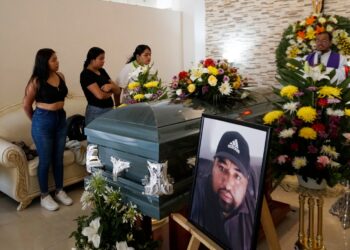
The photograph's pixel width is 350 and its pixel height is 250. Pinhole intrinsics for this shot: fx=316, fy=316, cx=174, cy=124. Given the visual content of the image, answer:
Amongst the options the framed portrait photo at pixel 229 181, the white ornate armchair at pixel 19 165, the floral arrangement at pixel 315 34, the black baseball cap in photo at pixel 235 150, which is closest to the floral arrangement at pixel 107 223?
the framed portrait photo at pixel 229 181

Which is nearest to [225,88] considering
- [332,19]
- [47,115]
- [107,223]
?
[107,223]

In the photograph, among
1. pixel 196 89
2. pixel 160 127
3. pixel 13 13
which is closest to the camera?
pixel 160 127

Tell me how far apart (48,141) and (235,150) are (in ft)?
6.97

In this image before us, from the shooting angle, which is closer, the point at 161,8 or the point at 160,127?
the point at 160,127

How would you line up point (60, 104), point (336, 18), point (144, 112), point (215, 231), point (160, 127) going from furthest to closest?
point (336, 18) → point (60, 104) → point (144, 112) → point (160, 127) → point (215, 231)

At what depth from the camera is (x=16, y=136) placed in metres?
3.16

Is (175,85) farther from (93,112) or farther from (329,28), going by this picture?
(329,28)

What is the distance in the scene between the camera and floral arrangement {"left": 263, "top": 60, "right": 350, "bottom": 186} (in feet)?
3.66

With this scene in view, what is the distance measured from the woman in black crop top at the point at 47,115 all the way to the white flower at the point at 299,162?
2090mm

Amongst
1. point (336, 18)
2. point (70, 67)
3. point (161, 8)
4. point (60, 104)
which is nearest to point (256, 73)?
point (336, 18)

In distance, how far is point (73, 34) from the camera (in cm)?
414

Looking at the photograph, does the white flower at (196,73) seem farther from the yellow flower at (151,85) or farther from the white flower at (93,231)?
the white flower at (93,231)

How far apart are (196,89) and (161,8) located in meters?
4.58

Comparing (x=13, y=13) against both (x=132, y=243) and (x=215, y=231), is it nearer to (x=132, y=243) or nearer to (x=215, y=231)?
(x=132, y=243)
